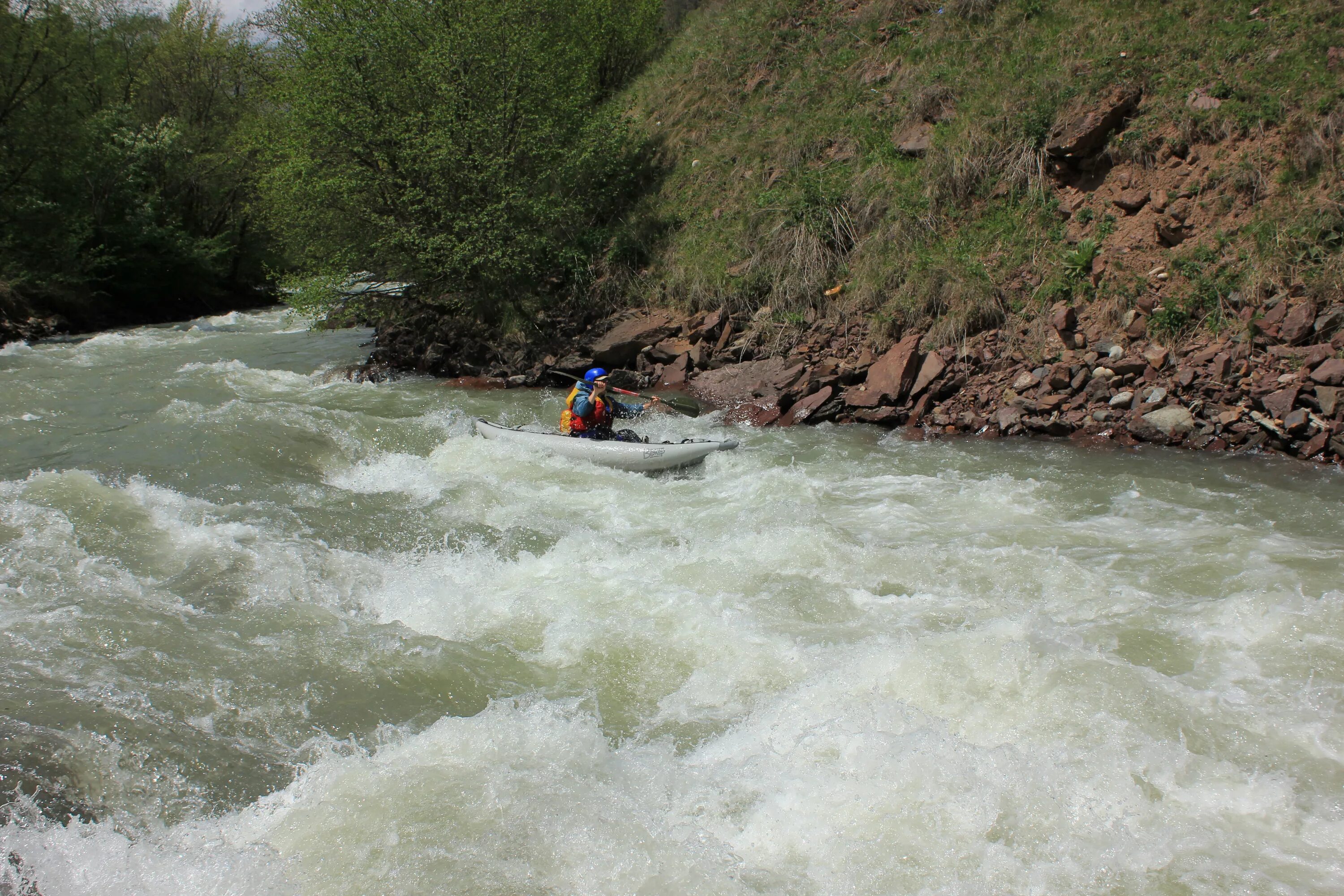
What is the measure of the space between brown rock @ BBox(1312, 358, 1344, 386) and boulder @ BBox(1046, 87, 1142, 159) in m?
4.18

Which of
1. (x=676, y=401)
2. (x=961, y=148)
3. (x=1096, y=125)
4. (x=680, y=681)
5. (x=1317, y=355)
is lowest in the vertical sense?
(x=680, y=681)

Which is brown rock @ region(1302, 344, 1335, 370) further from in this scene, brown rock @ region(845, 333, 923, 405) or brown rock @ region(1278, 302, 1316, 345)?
brown rock @ region(845, 333, 923, 405)

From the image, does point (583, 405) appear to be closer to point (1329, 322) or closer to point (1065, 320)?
point (1065, 320)

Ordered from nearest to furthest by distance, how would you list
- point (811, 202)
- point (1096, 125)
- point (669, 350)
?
point (1096, 125), point (669, 350), point (811, 202)

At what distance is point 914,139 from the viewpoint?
40.3 feet

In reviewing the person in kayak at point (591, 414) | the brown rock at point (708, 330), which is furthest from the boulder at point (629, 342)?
the person in kayak at point (591, 414)

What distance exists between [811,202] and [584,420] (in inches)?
226

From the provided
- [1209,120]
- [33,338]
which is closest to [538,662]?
[1209,120]

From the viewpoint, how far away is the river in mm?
3033

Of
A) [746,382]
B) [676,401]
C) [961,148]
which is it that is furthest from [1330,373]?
[676,401]

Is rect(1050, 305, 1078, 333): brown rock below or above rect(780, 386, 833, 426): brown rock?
above

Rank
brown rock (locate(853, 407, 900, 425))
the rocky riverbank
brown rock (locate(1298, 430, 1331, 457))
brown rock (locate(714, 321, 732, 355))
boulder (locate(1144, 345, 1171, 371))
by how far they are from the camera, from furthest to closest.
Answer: brown rock (locate(714, 321, 732, 355))
brown rock (locate(853, 407, 900, 425))
boulder (locate(1144, 345, 1171, 371))
the rocky riverbank
brown rock (locate(1298, 430, 1331, 457))

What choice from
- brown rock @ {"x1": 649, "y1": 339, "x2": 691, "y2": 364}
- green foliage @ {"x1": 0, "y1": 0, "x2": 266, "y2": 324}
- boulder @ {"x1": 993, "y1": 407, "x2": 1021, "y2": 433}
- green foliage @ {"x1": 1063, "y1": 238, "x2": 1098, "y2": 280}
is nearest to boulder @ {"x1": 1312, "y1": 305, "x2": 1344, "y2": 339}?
green foliage @ {"x1": 1063, "y1": 238, "x2": 1098, "y2": 280}

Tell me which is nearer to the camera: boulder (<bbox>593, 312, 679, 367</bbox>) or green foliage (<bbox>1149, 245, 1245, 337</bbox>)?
green foliage (<bbox>1149, 245, 1245, 337</bbox>)
